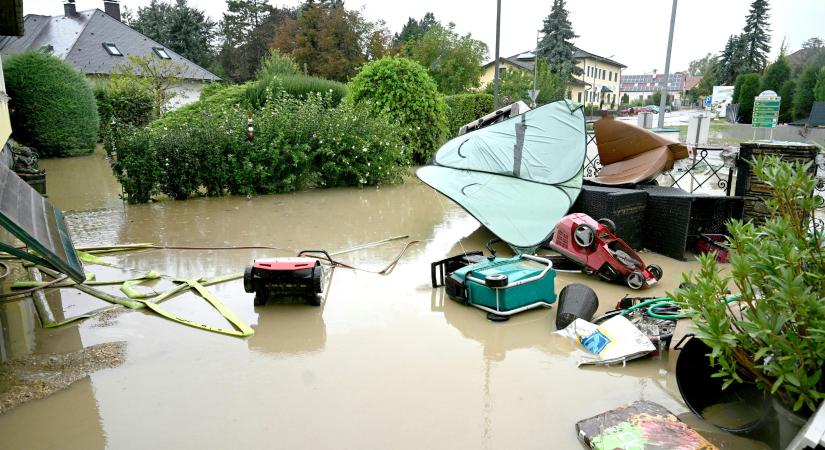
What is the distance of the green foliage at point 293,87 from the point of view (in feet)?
51.2

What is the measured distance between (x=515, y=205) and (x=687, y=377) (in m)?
3.58

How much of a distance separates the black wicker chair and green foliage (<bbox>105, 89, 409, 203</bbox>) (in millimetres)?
5102

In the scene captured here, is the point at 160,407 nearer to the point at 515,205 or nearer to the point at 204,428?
the point at 204,428

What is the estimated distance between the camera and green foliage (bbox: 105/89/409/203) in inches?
346

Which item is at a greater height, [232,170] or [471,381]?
[232,170]

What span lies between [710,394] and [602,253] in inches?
80.4

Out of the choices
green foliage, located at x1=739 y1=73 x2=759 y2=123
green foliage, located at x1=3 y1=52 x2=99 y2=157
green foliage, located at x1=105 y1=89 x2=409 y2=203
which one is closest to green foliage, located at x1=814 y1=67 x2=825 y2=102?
green foliage, located at x1=739 y1=73 x2=759 y2=123

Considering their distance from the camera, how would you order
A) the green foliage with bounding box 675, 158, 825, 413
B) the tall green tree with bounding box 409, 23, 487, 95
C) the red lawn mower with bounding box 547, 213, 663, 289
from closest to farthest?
the green foliage with bounding box 675, 158, 825, 413, the red lawn mower with bounding box 547, 213, 663, 289, the tall green tree with bounding box 409, 23, 487, 95

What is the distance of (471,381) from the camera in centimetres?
335

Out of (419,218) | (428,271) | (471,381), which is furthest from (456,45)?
(471,381)

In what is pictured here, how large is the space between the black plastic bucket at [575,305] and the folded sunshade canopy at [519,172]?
4.85 ft

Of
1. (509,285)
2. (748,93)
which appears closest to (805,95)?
(748,93)

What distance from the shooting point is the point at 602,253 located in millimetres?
5000

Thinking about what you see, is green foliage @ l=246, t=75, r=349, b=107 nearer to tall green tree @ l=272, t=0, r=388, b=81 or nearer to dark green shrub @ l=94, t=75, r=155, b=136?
dark green shrub @ l=94, t=75, r=155, b=136
